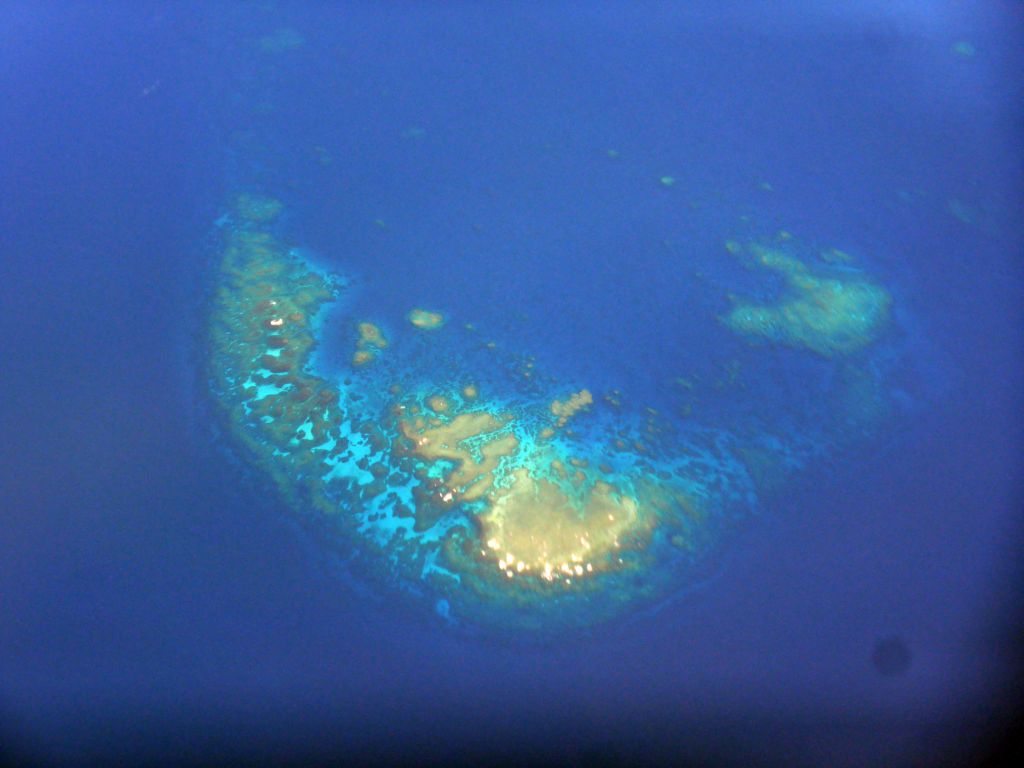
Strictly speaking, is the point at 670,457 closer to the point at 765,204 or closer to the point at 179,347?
the point at 765,204

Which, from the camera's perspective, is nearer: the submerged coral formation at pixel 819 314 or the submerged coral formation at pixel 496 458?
the submerged coral formation at pixel 496 458

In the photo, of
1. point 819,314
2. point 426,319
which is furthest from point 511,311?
point 819,314

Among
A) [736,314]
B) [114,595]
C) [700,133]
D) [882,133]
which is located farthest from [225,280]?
[882,133]

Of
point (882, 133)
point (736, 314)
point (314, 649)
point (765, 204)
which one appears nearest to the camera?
point (314, 649)

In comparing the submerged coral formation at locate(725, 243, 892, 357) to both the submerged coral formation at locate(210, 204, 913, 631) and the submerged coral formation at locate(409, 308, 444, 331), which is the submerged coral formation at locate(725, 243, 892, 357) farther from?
the submerged coral formation at locate(409, 308, 444, 331)

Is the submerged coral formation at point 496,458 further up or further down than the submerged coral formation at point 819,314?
further down

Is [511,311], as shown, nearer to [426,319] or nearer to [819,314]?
[426,319]

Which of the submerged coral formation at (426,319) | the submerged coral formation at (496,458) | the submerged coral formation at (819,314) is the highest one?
the submerged coral formation at (819,314)

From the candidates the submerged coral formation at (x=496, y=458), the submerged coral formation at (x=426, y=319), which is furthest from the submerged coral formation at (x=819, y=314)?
the submerged coral formation at (x=426, y=319)

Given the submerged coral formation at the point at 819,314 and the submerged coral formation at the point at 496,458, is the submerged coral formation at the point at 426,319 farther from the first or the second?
the submerged coral formation at the point at 819,314
